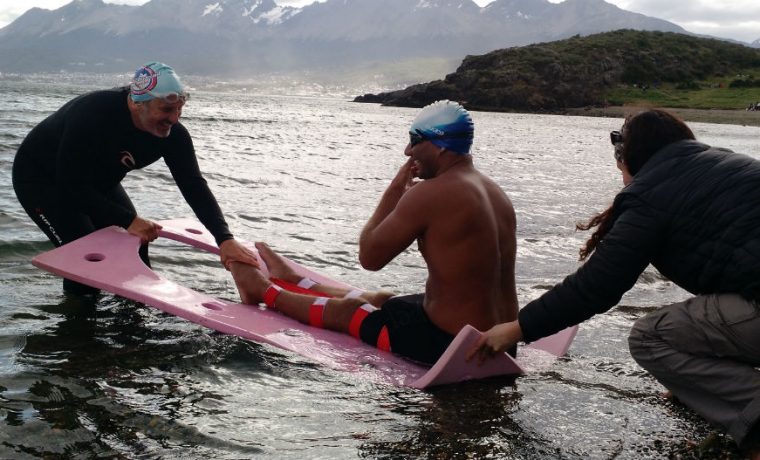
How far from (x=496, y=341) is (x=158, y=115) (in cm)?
393

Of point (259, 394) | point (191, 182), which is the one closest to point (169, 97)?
point (191, 182)

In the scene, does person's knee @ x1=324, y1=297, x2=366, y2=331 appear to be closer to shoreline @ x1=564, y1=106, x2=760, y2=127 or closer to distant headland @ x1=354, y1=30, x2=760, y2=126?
shoreline @ x1=564, y1=106, x2=760, y2=127

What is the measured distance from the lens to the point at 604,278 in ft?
14.2

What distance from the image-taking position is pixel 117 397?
500cm

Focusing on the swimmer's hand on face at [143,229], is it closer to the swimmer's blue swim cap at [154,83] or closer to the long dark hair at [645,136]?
the swimmer's blue swim cap at [154,83]

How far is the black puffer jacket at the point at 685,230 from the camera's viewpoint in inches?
158

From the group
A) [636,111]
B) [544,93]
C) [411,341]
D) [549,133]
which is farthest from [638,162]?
[544,93]

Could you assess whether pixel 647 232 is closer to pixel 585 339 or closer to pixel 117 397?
pixel 585 339

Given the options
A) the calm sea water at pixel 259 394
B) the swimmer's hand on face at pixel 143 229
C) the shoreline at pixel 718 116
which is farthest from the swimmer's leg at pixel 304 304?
the shoreline at pixel 718 116

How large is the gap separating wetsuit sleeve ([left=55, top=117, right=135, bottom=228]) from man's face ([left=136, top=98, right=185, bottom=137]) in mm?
450

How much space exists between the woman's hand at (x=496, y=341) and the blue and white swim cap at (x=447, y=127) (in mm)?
1413

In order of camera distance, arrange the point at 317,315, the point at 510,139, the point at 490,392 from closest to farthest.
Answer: the point at 490,392 → the point at 317,315 → the point at 510,139

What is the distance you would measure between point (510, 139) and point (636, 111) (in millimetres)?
37574

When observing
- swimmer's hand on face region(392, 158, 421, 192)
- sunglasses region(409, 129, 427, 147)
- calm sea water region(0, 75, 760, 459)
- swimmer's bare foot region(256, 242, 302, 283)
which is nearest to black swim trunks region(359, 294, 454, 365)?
calm sea water region(0, 75, 760, 459)
